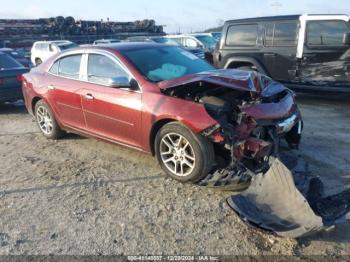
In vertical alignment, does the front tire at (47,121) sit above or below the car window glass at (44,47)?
above

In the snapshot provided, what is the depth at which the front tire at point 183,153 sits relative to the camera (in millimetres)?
4484

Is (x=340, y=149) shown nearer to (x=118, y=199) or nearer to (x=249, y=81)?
(x=249, y=81)

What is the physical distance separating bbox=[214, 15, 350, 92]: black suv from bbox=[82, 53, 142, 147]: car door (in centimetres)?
487

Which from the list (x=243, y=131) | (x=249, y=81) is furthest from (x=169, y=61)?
(x=243, y=131)

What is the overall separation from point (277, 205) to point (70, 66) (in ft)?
12.7

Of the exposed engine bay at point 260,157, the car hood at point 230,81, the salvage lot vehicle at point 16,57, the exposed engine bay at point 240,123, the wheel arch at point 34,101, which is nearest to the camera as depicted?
the exposed engine bay at point 260,157

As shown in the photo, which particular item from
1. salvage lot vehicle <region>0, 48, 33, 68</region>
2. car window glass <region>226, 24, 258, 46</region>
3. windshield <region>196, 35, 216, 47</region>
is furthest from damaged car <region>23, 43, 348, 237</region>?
windshield <region>196, 35, 216, 47</region>

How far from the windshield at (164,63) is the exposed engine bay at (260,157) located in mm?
507

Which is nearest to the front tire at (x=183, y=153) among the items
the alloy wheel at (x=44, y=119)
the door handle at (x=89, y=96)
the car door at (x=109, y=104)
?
the car door at (x=109, y=104)

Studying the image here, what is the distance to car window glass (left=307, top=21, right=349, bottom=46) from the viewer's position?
850cm

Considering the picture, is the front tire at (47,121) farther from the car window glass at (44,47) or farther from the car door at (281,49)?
the car window glass at (44,47)

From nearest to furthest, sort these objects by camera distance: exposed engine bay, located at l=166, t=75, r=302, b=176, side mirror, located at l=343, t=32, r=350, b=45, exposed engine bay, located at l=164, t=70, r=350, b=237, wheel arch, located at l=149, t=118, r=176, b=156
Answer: exposed engine bay, located at l=164, t=70, r=350, b=237, exposed engine bay, located at l=166, t=75, r=302, b=176, wheel arch, located at l=149, t=118, r=176, b=156, side mirror, located at l=343, t=32, r=350, b=45

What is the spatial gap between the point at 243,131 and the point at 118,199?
1566mm

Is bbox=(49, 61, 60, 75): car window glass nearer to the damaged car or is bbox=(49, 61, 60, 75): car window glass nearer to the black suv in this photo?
the damaged car
